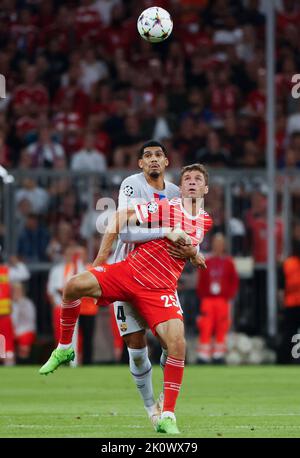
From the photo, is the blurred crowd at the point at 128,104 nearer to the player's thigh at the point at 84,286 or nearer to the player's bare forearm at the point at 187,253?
the player's bare forearm at the point at 187,253

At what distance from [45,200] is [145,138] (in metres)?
2.32

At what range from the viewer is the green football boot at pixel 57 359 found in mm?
11086

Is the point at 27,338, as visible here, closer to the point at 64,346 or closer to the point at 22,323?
the point at 22,323

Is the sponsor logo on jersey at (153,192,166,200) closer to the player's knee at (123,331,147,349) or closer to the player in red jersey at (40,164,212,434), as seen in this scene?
the player in red jersey at (40,164,212,434)

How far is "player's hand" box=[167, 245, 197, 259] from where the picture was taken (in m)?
11.0

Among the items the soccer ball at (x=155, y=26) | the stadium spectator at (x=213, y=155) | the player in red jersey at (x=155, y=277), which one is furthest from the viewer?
the stadium spectator at (x=213, y=155)

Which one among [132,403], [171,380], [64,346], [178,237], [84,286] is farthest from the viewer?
[132,403]

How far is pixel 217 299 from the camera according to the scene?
72.2 ft

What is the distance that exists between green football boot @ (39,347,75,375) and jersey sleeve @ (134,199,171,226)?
124cm

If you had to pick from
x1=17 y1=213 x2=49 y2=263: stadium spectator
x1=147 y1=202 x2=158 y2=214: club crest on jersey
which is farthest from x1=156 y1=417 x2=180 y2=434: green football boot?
x1=17 y1=213 x2=49 y2=263: stadium spectator

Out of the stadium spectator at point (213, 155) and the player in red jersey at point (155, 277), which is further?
the stadium spectator at point (213, 155)

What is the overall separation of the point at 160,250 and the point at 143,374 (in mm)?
1209

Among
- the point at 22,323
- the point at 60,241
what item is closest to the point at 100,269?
the point at 22,323

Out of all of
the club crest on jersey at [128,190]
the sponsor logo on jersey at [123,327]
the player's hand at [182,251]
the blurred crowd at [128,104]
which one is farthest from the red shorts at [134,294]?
the blurred crowd at [128,104]
